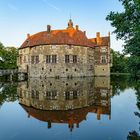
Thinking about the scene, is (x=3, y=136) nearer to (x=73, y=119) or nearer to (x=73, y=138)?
(x=73, y=138)

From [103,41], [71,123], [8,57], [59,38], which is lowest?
[71,123]

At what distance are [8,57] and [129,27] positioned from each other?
5357 cm

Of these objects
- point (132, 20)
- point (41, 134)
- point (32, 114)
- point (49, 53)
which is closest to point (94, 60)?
point (49, 53)

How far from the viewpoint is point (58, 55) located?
44531 mm

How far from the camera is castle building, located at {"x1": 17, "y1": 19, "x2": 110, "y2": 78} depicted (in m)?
44.4

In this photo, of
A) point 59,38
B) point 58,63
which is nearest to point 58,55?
point 58,63

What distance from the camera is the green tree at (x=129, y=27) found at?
13665 mm

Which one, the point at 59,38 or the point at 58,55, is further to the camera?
the point at 59,38

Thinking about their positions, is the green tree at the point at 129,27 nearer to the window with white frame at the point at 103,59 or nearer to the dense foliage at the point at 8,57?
the window with white frame at the point at 103,59

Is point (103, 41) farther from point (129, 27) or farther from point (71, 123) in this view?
point (71, 123)

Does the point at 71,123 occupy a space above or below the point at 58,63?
below

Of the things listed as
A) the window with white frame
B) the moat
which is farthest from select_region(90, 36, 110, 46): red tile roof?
the moat

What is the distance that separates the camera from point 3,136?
7871mm

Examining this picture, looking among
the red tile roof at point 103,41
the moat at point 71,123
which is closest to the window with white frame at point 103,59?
the red tile roof at point 103,41
